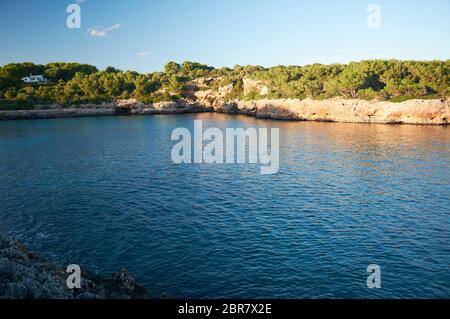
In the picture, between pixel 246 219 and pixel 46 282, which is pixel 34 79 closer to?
pixel 246 219

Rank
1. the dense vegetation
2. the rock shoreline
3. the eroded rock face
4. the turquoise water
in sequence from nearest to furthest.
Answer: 1. the turquoise water
2. the eroded rock face
3. the rock shoreline
4. the dense vegetation

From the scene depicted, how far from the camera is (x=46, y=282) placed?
76.5 ft

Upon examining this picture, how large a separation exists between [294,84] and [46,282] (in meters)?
143

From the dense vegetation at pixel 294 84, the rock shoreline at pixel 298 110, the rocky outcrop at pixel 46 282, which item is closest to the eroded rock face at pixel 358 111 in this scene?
the rock shoreline at pixel 298 110

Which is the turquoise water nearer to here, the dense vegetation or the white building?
the dense vegetation

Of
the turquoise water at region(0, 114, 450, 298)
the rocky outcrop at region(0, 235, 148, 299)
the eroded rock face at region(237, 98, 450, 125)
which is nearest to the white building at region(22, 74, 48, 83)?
the eroded rock face at region(237, 98, 450, 125)

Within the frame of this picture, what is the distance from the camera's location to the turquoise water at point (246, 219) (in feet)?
95.5

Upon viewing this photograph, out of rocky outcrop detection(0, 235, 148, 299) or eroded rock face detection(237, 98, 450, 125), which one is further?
eroded rock face detection(237, 98, 450, 125)

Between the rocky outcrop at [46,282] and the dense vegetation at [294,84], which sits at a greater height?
the dense vegetation at [294,84]

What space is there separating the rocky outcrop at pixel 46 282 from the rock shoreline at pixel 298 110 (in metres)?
113

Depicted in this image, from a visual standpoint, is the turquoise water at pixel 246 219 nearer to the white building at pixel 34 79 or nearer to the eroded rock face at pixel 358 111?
the eroded rock face at pixel 358 111

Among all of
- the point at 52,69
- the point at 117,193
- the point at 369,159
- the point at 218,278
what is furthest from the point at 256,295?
the point at 52,69

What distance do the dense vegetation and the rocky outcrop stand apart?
386 ft

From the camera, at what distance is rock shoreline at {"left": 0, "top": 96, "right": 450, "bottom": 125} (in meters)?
115
